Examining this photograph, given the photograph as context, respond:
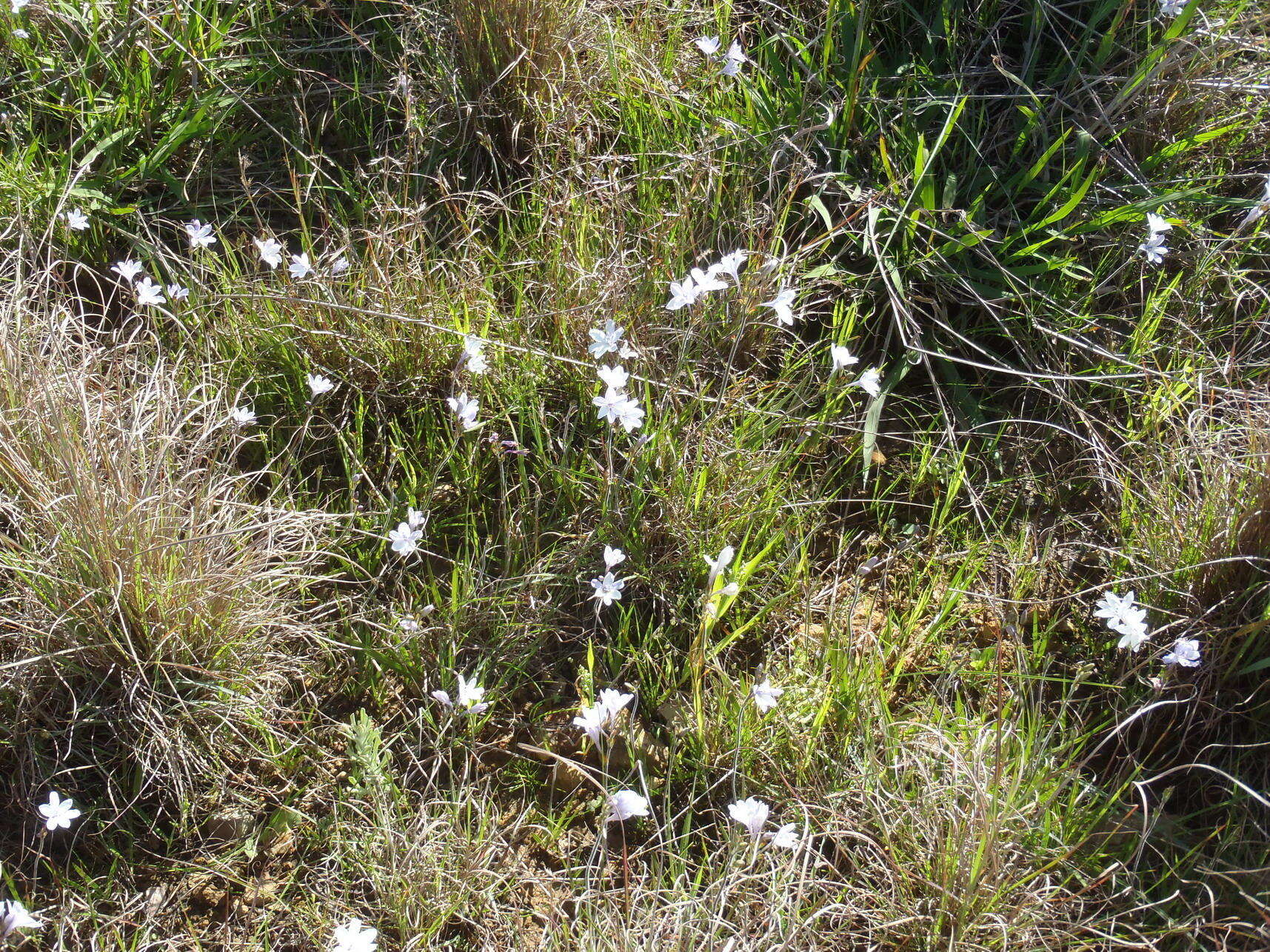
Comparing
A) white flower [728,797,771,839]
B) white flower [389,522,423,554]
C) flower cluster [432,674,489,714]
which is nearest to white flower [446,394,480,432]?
white flower [389,522,423,554]

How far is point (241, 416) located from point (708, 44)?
1.47 meters

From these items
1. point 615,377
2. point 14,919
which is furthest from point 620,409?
point 14,919

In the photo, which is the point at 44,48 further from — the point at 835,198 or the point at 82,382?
the point at 835,198

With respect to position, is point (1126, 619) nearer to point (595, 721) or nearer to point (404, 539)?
point (595, 721)

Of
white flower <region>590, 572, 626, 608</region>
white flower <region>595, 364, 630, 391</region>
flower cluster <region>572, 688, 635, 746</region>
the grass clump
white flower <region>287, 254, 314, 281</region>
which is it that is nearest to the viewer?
flower cluster <region>572, 688, 635, 746</region>

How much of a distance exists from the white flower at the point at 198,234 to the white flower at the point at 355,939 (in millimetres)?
1557

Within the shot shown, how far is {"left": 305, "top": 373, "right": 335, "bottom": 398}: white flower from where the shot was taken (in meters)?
2.24

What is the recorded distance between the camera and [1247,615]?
2.10 meters

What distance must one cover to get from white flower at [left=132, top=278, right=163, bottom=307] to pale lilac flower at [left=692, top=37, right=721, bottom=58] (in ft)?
4.72

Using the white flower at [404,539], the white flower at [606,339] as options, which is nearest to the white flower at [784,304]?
the white flower at [606,339]

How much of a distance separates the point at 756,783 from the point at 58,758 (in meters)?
1.30

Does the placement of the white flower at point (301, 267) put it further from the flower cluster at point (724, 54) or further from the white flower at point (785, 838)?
the white flower at point (785, 838)

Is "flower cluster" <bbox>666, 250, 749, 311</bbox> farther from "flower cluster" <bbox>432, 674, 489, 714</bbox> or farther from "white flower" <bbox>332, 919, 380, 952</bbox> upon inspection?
"white flower" <bbox>332, 919, 380, 952</bbox>

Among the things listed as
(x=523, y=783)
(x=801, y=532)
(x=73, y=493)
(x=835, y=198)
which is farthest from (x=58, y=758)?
(x=835, y=198)
